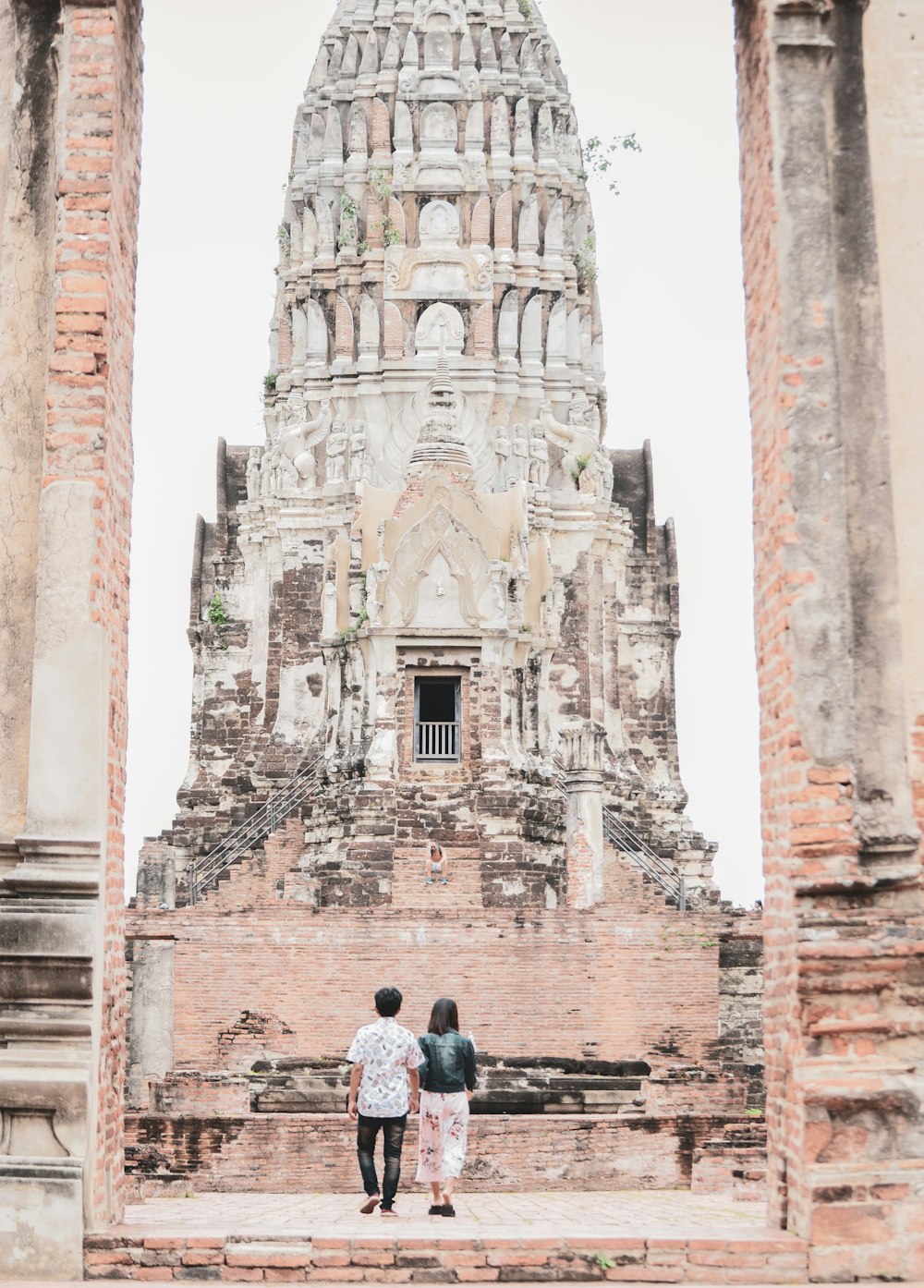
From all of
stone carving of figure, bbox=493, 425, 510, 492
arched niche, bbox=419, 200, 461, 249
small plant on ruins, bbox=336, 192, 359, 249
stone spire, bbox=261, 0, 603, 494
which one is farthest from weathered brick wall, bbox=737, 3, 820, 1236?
small plant on ruins, bbox=336, 192, 359, 249

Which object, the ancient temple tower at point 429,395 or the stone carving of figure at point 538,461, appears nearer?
the ancient temple tower at point 429,395

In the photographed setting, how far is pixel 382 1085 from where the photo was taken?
955cm

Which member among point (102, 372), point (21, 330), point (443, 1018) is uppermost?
point (21, 330)

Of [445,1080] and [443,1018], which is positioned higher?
[443,1018]

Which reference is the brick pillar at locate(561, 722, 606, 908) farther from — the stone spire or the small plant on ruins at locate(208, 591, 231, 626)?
the small plant on ruins at locate(208, 591, 231, 626)

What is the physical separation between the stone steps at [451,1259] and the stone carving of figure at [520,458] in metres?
26.9

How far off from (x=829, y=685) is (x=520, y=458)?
26.4 m

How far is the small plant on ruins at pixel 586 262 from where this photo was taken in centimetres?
3756

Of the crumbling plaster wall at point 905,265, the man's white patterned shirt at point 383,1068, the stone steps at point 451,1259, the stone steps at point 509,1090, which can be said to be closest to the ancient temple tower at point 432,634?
the stone steps at point 509,1090

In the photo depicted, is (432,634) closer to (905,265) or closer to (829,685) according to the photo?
(905,265)

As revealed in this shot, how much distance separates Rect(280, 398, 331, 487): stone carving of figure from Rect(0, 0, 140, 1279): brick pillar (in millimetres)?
25936

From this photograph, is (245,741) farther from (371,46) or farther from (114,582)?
(114,582)

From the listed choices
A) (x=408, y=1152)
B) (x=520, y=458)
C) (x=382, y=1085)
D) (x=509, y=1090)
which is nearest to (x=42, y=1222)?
(x=382, y=1085)

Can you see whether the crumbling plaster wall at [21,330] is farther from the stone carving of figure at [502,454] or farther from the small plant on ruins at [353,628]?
the stone carving of figure at [502,454]
